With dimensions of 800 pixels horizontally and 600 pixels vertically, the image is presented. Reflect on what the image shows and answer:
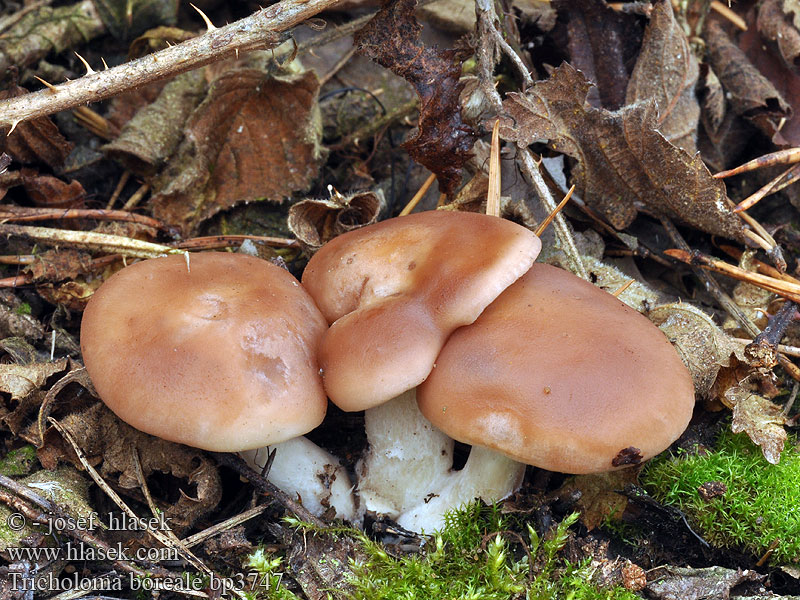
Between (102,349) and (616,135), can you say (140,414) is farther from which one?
(616,135)

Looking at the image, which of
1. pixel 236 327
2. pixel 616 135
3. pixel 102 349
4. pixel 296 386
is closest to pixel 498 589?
pixel 296 386

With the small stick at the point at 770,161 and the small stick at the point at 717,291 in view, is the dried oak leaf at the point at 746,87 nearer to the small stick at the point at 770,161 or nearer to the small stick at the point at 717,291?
the small stick at the point at 770,161

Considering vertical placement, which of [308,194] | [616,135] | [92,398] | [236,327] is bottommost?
[92,398]

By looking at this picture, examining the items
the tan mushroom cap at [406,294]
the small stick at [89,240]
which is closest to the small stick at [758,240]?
the tan mushroom cap at [406,294]

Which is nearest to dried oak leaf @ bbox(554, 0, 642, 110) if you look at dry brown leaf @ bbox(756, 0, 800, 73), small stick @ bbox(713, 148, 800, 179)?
small stick @ bbox(713, 148, 800, 179)

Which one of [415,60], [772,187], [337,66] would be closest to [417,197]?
[415,60]
